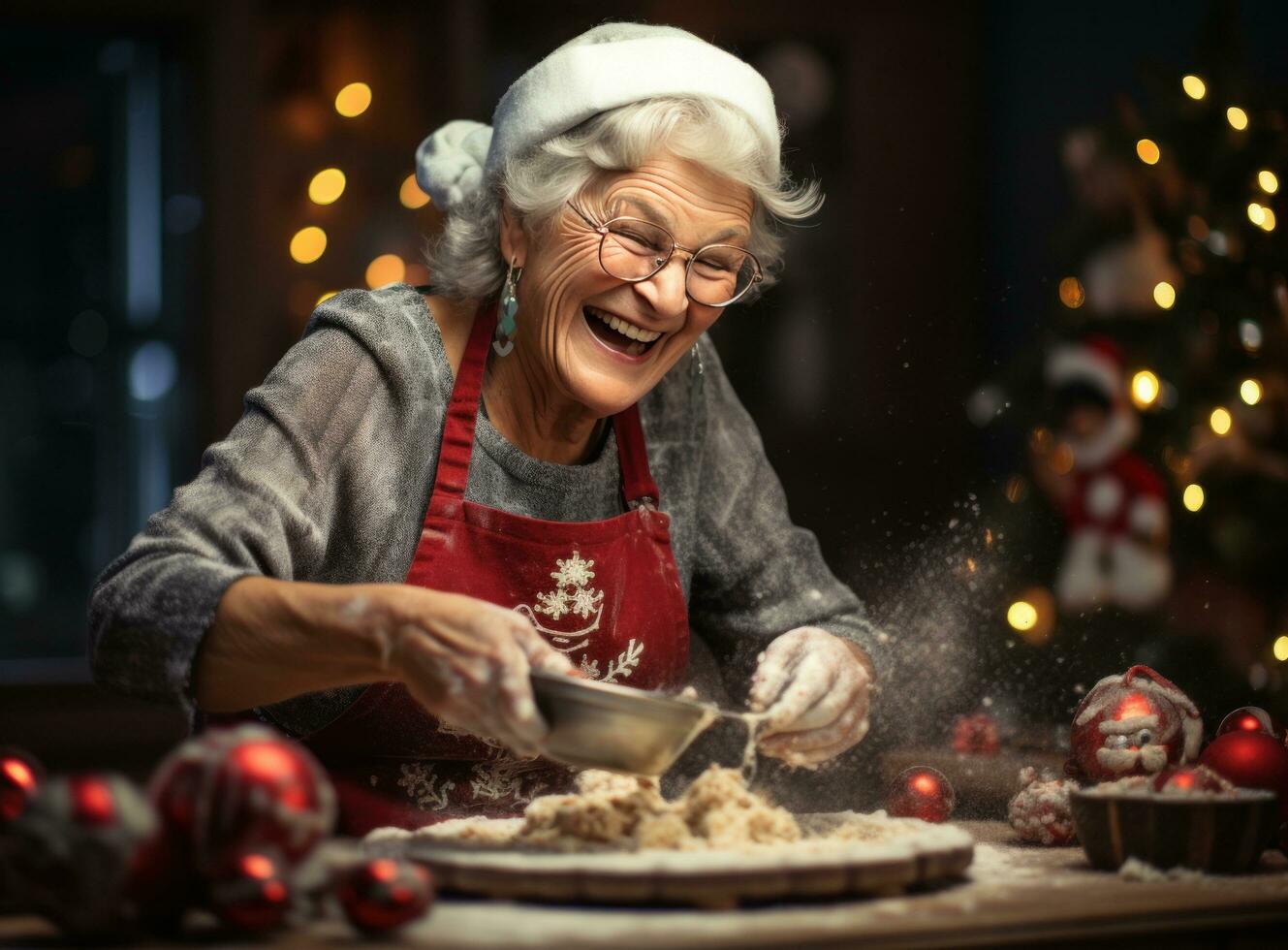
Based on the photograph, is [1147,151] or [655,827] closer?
[655,827]

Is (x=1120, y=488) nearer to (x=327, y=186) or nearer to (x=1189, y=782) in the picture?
(x=1189, y=782)

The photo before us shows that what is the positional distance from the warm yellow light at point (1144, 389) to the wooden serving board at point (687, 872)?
5.21 feet

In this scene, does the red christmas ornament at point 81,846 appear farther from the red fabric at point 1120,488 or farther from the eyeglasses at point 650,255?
the red fabric at point 1120,488

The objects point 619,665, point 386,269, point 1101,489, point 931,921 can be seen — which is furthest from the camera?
point 386,269

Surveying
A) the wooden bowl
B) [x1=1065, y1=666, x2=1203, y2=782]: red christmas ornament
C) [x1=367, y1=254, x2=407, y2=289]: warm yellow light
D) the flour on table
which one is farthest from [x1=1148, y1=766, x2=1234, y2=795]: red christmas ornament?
[x1=367, y1=254, x2=407, y2=289]: warm yellow light

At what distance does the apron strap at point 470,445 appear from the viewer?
193 centimetres

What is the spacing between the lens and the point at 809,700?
70.2 inches

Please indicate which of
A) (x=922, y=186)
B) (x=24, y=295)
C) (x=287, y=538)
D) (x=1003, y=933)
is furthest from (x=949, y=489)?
(x=24, y=295)

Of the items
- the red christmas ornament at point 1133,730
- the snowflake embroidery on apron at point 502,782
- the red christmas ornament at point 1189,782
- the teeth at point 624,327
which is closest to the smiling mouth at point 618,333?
the teeth at point 624,327

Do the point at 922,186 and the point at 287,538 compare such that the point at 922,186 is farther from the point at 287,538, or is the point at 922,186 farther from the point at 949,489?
the point at 287,538

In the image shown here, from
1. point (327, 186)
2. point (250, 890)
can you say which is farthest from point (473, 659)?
point (327, 186)

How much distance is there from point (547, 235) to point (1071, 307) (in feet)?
4.41

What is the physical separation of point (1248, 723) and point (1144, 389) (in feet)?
3.60

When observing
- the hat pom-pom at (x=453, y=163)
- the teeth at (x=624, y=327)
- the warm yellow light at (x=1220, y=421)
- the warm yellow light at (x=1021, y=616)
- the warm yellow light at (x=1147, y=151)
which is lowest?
the warm yellow light at (x=1021, y=616)
